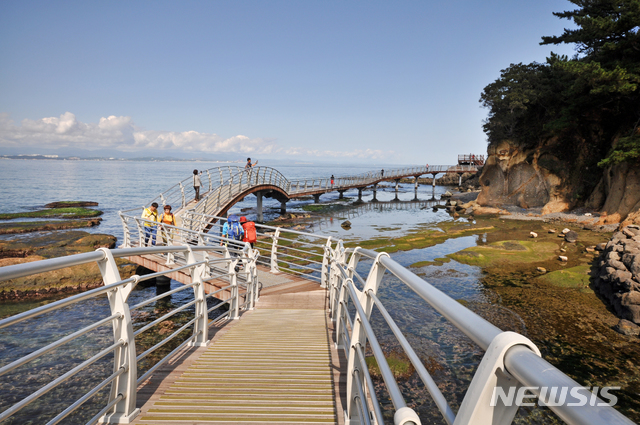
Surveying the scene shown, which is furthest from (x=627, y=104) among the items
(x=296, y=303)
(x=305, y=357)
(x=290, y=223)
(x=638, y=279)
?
(x=305, y=357)

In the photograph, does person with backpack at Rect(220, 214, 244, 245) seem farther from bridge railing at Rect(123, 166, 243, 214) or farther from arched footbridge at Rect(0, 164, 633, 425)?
bridge railing at Rect(123, 166, 243, 214)

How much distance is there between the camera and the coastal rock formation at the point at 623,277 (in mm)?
9688

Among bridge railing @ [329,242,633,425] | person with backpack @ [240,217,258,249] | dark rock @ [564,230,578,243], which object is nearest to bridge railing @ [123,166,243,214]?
person with backpack @ [240,217,258,249]

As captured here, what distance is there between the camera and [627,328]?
908 centimetres

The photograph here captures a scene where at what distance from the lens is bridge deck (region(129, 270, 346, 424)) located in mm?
2693

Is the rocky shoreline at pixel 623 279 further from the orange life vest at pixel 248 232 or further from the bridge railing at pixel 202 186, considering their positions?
the bridge railing at pixel 202 186

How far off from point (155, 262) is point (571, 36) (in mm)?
28760

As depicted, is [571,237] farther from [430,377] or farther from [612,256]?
[430,377]

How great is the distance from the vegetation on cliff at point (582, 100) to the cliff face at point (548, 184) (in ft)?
0.86

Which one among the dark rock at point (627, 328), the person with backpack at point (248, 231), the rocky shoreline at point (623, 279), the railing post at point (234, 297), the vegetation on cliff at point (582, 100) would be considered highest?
the vegetation on cliff at point (582, 100)

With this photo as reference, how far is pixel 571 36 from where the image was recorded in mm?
23750

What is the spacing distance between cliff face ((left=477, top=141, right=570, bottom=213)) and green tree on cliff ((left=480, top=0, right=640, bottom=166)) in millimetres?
1136

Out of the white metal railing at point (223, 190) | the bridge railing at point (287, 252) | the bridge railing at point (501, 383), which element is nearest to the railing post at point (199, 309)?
→ the bridge railing at point (287, 252)

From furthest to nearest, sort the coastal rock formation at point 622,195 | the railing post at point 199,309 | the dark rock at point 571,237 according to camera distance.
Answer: the coastal rock formation at point 622,195, the dark rock at point 571,237, the railing post at point 199,309
